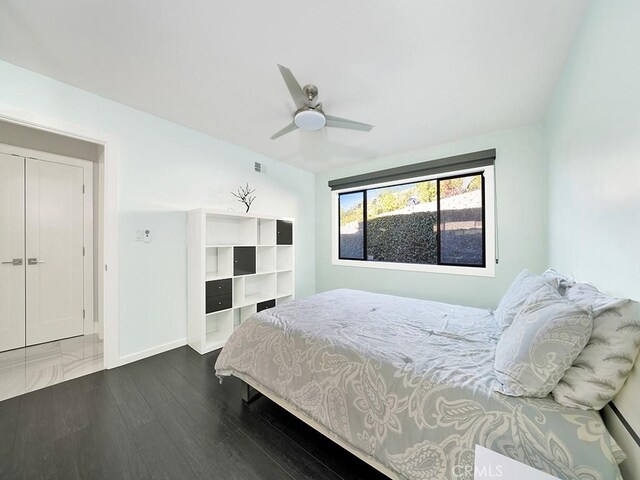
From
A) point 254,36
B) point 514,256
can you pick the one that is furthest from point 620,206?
point 254,36

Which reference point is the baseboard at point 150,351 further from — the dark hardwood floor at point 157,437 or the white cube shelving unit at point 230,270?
the dark hardwood floor at point 157,437

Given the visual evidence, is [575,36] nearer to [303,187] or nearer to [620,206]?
[620,206]

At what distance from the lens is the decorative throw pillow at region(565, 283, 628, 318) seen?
952 mm

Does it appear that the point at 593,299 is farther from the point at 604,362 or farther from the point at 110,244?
the point at 110,244

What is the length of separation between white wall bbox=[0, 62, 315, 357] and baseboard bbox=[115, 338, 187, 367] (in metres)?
0.04

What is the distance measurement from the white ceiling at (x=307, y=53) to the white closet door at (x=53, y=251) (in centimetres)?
151

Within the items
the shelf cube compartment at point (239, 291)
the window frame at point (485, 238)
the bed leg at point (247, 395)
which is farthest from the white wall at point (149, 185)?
the window frame at point (485, 238)

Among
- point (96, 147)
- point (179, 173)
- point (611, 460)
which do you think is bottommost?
point (611, 460)

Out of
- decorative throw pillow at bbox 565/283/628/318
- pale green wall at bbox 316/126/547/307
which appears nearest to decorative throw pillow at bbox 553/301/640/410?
decorative throw pillow at bbox 565/283/628/318

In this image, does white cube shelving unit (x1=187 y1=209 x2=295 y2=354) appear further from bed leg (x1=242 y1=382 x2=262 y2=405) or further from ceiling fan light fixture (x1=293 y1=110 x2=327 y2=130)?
ceiling fan light fixture (x1=293 y1=110 x2=327 y2=130)

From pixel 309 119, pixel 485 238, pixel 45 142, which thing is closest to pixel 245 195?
pixel 309 119

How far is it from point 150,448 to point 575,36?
146 inches

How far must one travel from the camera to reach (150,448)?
56.0 inches

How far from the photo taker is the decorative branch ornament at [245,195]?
3.46m
